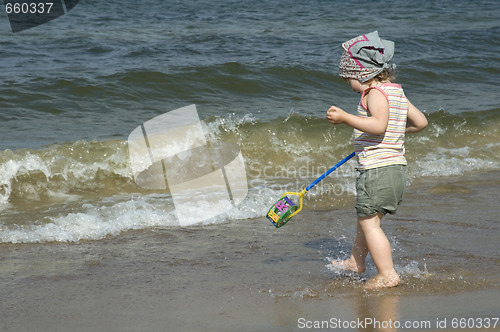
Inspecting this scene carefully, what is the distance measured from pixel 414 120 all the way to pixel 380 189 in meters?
0.43

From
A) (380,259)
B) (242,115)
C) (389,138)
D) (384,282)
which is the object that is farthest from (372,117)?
(242,115)

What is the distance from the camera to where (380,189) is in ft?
11.5

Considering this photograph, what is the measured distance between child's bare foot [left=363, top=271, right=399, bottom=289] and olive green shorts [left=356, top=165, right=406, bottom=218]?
1.09 ft

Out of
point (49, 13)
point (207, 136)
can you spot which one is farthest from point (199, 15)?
point (207, 136)

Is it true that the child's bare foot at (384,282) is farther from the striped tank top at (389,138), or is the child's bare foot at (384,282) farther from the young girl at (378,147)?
the striped tank top at (389,138)

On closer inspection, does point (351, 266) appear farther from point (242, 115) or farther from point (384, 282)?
point (242, 115)

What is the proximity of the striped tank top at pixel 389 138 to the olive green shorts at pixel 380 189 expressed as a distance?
37 millimetres

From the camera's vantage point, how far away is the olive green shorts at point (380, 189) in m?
3.51

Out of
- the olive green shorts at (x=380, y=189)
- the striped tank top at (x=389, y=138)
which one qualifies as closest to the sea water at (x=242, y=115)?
the olive green shorts at (x=380, y=189)

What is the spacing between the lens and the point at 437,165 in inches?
265

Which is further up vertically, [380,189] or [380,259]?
[380,189]

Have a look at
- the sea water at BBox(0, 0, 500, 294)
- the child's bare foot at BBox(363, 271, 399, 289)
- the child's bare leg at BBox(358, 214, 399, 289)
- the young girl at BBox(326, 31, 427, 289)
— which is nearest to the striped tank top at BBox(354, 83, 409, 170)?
the young girl at BBox(326, 31, 427, 289)

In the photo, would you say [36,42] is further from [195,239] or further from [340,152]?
[195,239]

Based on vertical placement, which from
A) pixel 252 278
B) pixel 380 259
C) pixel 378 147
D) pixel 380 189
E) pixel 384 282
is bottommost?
pixel 252 278
